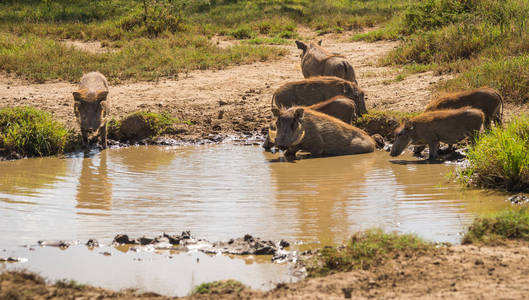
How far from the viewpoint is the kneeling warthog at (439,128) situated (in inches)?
346

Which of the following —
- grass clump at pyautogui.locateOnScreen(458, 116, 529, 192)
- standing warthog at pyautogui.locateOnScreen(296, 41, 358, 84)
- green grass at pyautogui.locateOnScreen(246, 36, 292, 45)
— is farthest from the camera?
green grass at pyautogui.locateOnScreen(246, 36, 292, 45)

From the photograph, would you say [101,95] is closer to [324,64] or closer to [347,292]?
[324,64]

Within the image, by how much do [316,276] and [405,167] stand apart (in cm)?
454

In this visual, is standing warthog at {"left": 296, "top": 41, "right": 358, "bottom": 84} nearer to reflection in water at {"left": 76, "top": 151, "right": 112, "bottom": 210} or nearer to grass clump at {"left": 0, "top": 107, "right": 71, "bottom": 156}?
reflection in water at {"left": 76, "top": 151, "right": 112, "bottom": 210}

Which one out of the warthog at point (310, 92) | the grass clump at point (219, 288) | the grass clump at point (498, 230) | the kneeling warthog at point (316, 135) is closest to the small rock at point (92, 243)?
the grass clump at point (219, 288)

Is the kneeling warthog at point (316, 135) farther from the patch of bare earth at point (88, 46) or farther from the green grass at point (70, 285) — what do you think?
the patch of bare earth at point (88, 46)

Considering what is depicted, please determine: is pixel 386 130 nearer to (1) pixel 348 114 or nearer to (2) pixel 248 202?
(1) pixel 348 114

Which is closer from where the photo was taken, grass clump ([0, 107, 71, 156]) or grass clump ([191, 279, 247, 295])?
grass clump ([191, 279, 247, 295])

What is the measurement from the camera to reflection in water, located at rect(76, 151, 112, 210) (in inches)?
276

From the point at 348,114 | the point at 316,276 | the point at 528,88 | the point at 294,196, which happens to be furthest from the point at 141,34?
the point at 316,276

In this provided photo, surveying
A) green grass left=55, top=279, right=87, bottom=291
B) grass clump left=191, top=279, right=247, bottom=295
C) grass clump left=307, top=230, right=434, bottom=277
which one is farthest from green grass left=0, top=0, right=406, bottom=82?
grass clump left=191, top=279, right=247, bottom=295

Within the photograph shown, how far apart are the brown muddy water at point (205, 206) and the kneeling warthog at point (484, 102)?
39.3 inches

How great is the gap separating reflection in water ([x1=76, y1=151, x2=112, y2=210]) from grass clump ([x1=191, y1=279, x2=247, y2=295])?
2708 millimetres

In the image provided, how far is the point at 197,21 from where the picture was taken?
67.7 feet
